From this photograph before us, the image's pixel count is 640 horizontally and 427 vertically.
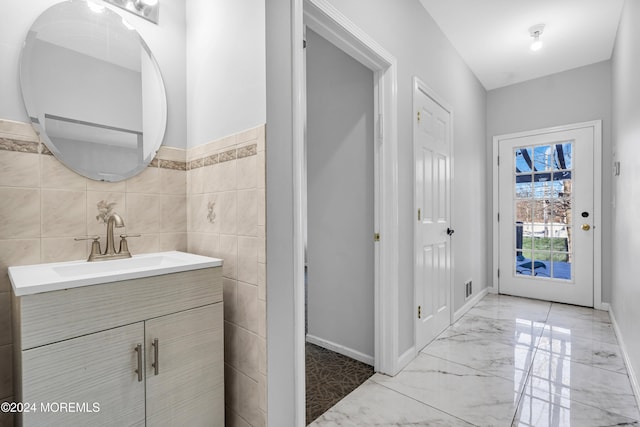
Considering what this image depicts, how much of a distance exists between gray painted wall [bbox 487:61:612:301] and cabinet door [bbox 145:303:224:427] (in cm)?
391

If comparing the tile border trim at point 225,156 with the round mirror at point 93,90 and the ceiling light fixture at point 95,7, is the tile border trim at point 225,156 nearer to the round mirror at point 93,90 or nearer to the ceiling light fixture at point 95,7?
the round mirror at point 93,90

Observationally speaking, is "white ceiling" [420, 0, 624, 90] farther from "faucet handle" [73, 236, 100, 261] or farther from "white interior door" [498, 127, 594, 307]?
"faucet handle" [73, 236, 100, 261]

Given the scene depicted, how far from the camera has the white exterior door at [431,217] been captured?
2393 mm

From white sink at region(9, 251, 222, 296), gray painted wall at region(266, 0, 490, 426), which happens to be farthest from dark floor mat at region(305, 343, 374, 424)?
white sink at region(9, 251, 222, 296)

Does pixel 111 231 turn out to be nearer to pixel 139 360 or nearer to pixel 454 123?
pixel 139 360

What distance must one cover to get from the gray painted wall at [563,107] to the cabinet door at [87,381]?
4235mm

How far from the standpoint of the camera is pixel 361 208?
7.59 ft

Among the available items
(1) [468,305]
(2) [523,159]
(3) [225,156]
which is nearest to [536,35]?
(2) [523,159]

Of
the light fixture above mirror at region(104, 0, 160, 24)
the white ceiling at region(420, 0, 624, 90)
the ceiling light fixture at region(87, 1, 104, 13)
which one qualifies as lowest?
the ceiling light fixture at region(87, 1, 104, 13)

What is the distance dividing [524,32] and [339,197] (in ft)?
7.73

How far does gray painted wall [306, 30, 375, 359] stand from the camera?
7.51ft

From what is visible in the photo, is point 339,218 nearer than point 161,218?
No

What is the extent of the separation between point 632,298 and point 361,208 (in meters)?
1.87

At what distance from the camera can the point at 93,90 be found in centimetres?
150
